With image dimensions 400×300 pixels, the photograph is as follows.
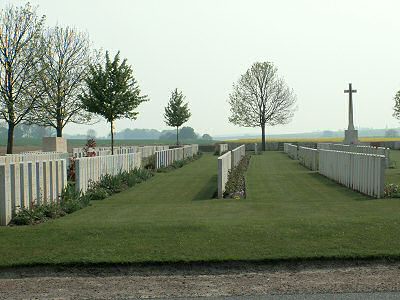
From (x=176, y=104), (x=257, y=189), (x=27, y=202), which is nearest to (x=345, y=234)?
(x=27, y=202)

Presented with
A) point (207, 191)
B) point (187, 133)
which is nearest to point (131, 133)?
point (187, 133)

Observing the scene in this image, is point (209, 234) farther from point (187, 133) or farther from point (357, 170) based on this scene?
point (187, 133)

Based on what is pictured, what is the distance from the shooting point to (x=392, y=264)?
6891mm

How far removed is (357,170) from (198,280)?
941 centimetres

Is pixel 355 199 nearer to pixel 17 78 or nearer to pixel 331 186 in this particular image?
pixel 331 186

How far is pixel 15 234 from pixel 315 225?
182 inches

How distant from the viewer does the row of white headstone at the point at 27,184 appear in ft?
31.4

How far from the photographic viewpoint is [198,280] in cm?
642

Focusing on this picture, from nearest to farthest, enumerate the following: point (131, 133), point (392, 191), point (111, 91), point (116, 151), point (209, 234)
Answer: point (209, 234), point (392, 191), point (111, 91), point (116, 151), point (131, 133)

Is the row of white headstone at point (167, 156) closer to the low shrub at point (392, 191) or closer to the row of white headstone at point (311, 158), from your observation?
the row of white headstone at point (311, 158)

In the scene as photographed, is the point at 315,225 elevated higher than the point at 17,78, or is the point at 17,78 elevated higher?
the point at 17,78

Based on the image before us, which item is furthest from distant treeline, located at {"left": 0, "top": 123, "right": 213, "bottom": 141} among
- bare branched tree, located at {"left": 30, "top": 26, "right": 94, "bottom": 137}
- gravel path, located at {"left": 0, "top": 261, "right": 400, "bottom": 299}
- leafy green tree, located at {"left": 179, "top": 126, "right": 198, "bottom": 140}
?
gravel path, located at {"left": 0, "top": 261, "right": 400, "bottom": 299}

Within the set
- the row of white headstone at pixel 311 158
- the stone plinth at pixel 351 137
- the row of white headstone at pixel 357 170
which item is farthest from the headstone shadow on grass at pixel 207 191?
the stone plinth at pixel 351 137

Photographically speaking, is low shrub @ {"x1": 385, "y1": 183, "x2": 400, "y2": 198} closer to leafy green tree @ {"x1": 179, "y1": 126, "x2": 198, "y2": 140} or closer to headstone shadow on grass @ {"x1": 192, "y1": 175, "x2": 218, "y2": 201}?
headstone shadow on grass @ {"x1": 192, "y1": 175, "x2": 218, "y2": 201}
